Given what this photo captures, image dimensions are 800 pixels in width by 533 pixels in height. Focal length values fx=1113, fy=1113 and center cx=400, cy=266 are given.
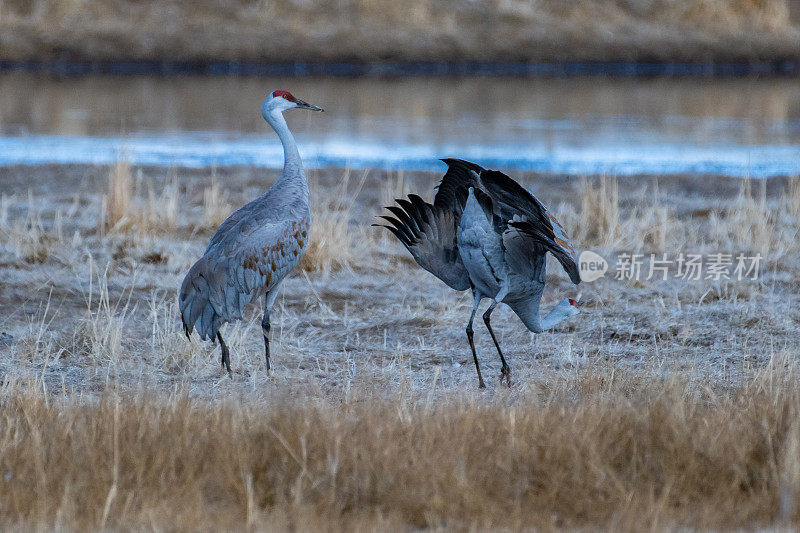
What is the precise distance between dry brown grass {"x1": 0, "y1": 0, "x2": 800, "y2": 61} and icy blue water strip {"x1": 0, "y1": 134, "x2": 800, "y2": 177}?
21.1 metres

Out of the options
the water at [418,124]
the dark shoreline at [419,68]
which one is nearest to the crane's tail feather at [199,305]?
the water at [418,124]

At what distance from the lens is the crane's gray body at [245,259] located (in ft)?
19.7

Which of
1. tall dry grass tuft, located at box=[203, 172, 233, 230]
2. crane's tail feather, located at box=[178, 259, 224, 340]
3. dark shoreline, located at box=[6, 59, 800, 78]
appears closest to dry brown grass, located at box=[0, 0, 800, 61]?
dark shoreline, located at box=[6, 59, 800, 78]

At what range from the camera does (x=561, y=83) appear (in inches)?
1307

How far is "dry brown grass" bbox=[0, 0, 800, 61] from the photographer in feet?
124

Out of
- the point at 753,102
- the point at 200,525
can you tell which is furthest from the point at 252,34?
the point at 200,525

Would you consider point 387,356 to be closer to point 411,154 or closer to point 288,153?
point 288,153

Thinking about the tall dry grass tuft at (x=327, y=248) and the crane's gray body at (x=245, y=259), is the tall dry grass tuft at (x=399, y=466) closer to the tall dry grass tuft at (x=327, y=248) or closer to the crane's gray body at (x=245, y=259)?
the crane's gray body at (x=245, y=259)

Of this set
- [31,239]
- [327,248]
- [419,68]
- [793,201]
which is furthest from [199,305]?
[419,68]

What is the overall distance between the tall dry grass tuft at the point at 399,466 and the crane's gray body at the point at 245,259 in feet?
3.59

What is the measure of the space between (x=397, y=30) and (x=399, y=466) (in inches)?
1447

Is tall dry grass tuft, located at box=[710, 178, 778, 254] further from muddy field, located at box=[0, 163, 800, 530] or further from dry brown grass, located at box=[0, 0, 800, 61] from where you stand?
dry brown grass, located at box=[0, 0, 800, 61]

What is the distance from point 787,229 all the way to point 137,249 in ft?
18.5

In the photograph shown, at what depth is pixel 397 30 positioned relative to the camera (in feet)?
131
